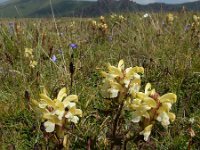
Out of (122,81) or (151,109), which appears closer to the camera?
(151,109)

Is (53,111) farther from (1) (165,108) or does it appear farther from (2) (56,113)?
(1) (165,108)

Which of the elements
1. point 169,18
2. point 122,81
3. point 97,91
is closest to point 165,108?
point 122,81

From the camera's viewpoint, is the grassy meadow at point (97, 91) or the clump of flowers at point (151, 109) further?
the grassy meadow at point (97, 91)

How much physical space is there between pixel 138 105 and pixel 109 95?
0.24m

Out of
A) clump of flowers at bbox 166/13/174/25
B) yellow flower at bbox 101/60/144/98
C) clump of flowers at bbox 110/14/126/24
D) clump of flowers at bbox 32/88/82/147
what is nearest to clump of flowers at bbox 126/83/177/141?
yellow flower at bbox 101/60/144/98

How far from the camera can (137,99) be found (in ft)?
6.31

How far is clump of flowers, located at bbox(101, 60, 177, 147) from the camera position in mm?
1860

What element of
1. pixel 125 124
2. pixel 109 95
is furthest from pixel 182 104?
pixel 109 95

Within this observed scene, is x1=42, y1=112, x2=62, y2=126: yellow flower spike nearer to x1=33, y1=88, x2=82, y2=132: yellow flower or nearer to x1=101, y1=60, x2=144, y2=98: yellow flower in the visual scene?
x1=33, y1=88, x2=82, y2=132: yellow flower

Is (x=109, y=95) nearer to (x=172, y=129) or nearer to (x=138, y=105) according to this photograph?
(x=138, y=105)

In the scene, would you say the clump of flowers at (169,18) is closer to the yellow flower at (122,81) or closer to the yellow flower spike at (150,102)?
the yellow flower at (122,81)

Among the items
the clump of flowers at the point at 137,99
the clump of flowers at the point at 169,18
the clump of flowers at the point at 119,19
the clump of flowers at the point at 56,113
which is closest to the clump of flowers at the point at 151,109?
the clump of flowers at the point at 137,99

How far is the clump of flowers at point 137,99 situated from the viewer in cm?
186

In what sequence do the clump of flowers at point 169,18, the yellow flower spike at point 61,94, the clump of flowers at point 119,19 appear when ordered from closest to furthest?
1. the yellow flower spike at point 61,94
2. the clump of flowers at point 169,18
3. the clump of flowers at point 119,19
